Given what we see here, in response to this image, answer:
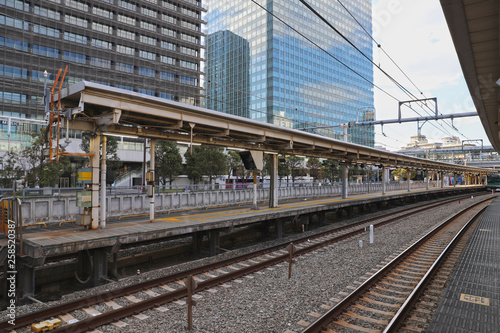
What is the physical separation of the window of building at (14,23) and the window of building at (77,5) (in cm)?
754

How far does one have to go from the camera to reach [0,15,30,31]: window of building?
45.1 meters

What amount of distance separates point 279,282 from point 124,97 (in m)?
→ 7.31

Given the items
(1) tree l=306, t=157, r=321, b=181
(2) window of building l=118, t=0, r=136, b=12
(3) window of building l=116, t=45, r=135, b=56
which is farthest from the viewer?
(1) tree l=306, t=157, r=321, b=181

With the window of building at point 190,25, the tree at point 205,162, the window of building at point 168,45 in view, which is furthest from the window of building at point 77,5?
the tree at point 205,162

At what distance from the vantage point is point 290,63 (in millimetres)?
80438

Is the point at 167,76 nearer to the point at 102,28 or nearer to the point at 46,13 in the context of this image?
the point at 102,28

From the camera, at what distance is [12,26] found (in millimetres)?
45594

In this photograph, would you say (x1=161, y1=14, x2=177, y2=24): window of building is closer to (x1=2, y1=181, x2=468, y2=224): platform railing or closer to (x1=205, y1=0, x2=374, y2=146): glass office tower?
(x1=205, y1=0, x2=374, y2=146): glass office tower

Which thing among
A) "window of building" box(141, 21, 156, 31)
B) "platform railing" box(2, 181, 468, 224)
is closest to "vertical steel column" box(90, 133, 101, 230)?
"platform railing" box(2, 181, 468, 224)

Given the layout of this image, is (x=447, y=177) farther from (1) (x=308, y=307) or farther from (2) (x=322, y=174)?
(1) (x=308, y=307)

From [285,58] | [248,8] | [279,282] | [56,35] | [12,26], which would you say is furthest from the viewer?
[248,8]

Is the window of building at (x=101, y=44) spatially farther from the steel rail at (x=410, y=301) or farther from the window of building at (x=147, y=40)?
the steel rail at (x=410, y=301)

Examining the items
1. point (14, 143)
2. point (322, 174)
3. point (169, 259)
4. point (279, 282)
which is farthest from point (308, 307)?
A: point (322, 174)

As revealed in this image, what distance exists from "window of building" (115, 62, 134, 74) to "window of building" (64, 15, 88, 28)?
7.81 metres
